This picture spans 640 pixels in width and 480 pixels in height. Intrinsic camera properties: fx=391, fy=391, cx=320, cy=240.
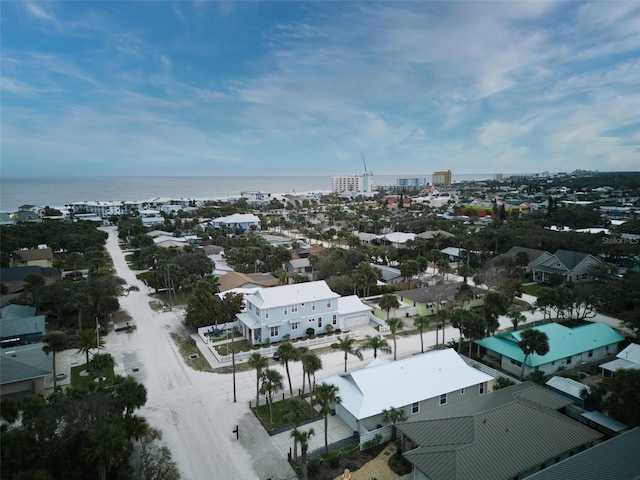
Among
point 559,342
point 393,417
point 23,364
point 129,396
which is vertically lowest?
point 393,417

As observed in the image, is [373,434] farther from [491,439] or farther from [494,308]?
[494,308]

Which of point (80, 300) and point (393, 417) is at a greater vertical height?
point (80, 300)

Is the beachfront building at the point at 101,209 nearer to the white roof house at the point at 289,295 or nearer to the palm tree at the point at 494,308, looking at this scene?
the white roof house at the point at 289,295

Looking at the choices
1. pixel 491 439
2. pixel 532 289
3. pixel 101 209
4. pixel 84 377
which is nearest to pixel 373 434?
pixel 491 439

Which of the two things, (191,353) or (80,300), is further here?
(80,300)

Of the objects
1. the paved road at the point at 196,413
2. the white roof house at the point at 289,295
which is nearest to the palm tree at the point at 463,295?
the white roof house at the point at 289,295

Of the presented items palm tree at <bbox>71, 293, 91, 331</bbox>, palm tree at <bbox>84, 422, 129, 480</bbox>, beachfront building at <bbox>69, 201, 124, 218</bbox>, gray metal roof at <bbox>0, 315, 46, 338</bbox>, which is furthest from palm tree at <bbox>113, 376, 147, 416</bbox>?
beachfront building at <bbox>69, 201, 124, 218</bbox>
